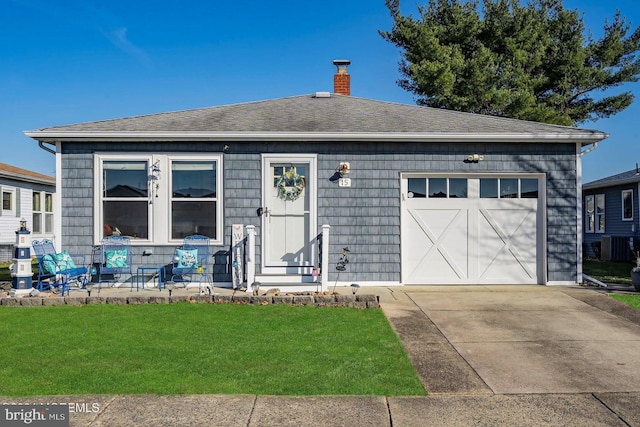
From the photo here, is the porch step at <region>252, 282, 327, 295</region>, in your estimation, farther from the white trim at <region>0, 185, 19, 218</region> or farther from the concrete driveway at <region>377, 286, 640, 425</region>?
the white trim at <region>0, 185, 19, 218</region>

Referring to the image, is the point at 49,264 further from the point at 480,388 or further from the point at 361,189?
the point at 480,388

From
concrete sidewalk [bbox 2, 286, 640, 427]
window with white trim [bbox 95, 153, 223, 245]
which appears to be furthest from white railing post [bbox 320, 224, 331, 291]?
window with white trim [bbox 95, 153, 223, 245]

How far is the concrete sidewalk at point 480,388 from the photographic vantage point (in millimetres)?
3631

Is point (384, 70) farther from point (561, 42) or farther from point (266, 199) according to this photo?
point (266, 199)

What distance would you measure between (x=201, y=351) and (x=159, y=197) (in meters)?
4.88

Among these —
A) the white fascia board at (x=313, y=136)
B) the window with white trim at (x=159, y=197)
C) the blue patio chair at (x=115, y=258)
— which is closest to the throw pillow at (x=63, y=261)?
the blue patio chair at (x=115, y=258)

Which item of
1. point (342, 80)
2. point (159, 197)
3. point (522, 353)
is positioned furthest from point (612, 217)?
point (159, 197)

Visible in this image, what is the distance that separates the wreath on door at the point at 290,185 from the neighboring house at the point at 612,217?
42.6ft

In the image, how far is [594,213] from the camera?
21156mm

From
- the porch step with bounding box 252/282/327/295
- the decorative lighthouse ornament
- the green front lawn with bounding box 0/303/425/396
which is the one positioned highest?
the decorative lighthouse ornament

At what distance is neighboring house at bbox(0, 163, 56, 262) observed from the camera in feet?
60.1

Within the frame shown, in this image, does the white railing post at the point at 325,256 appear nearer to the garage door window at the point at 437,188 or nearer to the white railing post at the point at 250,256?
the white railing post at the point at 250,256

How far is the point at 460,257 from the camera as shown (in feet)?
32.2

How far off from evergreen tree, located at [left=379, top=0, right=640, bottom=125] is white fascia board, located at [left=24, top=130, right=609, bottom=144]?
1023 centimetres
